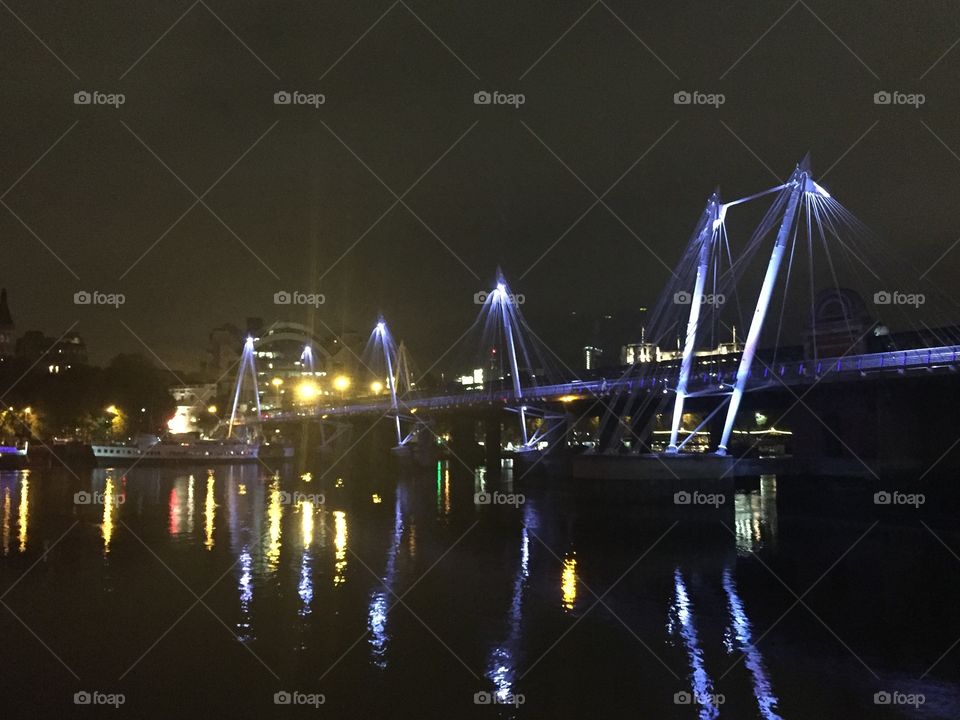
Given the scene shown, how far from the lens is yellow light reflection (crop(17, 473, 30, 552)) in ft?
90.4

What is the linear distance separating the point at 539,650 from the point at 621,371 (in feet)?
174

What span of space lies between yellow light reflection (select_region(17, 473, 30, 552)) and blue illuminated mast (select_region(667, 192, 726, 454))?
1092 inches

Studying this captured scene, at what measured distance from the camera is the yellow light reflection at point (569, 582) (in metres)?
19.1

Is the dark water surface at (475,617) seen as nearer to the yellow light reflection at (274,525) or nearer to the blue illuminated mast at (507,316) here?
the yellow light reflection at (274,525)

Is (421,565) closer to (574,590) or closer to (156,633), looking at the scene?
(574,590)

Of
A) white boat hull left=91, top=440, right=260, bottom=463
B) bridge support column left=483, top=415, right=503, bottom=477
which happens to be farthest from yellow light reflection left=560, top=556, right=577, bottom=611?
white boat hull left=91, top=440, right=260, bottom=463

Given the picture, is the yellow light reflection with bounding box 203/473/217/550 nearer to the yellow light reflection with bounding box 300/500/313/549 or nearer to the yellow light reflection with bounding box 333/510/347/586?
the yellow light reflection with bounding box 300/500/313/549

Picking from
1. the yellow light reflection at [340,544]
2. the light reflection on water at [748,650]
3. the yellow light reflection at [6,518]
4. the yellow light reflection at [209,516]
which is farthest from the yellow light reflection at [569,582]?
the yellow light reflection at [6,518]

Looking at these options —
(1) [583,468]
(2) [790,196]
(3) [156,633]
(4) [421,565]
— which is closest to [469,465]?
(1) [583,468]

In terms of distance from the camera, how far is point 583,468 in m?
42.6

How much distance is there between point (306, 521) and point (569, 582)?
589 inches

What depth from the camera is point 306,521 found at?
3362 cm

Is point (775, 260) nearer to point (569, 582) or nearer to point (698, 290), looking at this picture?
point (698, 290)

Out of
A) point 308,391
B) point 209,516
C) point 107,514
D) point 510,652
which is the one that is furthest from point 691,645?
point 308,391
